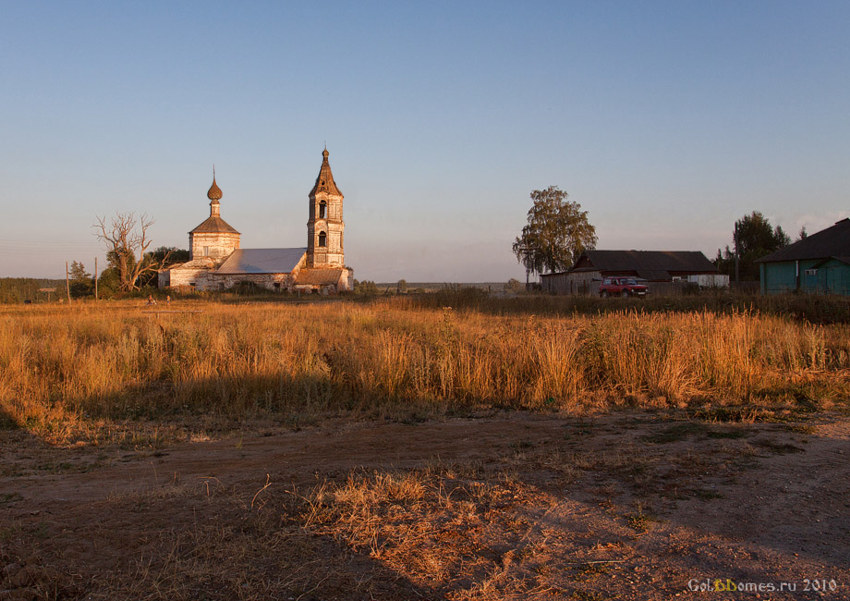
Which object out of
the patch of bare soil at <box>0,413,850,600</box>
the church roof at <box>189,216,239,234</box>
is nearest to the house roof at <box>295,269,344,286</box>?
the church roof at <box>189,216,239,234</box>

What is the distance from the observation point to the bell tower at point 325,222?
2339 inches

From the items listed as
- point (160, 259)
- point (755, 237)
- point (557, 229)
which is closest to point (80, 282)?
point (160, 259)

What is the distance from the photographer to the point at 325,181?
5925 cm

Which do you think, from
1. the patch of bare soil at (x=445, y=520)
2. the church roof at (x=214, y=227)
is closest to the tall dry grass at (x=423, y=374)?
the patch of bare soil at (x=445, y=520)

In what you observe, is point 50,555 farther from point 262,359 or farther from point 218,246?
point 218,246

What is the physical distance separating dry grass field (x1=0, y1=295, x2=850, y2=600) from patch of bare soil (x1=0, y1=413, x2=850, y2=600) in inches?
0.8

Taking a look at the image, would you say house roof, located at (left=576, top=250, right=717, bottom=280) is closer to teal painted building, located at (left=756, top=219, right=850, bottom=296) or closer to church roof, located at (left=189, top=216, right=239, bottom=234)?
teal painted building, located at (left=756, top=219, right=850, bottom=296)

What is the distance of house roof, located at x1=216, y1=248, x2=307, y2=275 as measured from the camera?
60.2m

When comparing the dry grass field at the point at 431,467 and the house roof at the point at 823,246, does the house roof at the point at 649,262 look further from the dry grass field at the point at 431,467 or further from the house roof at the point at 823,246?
the dry grass field at the point at 431,467

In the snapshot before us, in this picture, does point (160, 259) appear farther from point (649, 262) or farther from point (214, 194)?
point (649, 262)

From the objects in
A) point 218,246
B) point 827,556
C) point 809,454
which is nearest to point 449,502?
point 827,556

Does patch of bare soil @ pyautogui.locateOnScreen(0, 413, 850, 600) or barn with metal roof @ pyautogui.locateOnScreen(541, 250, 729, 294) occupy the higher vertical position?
barn with metal roof @ pyautogui.locateOnScreen(541, 250, 729, 294)

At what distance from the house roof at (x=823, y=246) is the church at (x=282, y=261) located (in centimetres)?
3859

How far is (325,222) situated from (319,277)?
6.11m
